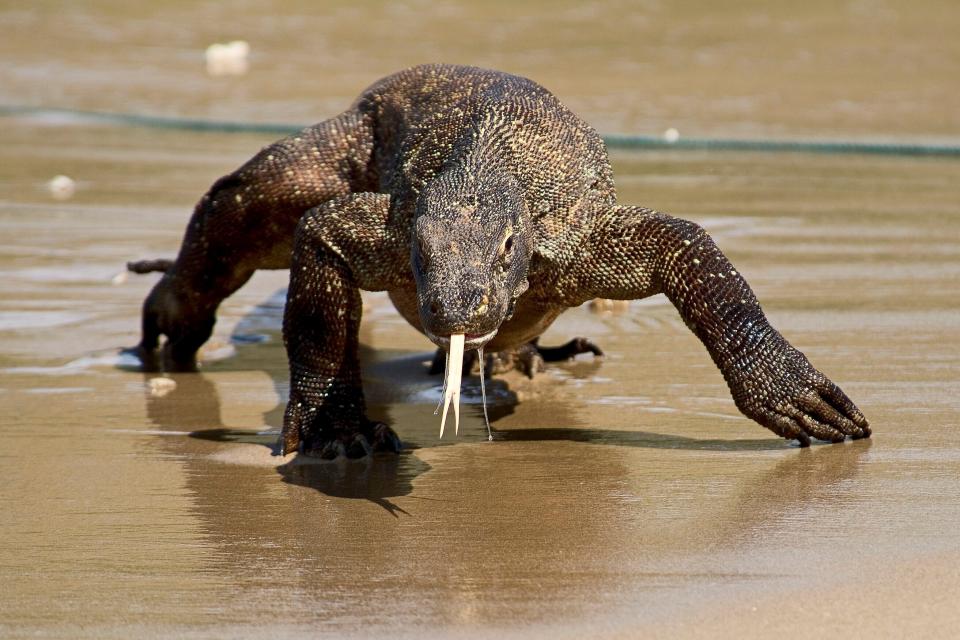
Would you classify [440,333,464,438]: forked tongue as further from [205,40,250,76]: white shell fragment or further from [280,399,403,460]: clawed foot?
[205,40,250,76]: white shell fragment

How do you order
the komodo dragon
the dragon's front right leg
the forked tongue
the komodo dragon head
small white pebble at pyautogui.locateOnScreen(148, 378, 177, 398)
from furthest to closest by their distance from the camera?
the dragon's front right leg < small white pebble at pyautogui.locateOnScreen(148, 378, 177, 398) < the komodo dragon < the komodo dragon head < the forked tongue

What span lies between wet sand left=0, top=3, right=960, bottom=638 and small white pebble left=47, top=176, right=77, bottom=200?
0.75m

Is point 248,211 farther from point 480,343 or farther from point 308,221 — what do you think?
point 480,343

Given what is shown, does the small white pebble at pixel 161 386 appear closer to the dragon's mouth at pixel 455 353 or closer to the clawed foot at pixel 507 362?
the clawed foot at pixel 507 362

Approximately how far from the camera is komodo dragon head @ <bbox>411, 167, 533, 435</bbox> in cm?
549

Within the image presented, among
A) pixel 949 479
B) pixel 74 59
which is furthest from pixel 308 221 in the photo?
pixel 74 59

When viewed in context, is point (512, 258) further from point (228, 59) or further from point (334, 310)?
point (228, 59)

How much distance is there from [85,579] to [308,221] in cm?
239

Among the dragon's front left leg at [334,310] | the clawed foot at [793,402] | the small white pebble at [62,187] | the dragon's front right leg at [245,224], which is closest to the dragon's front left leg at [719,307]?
the clawed foot at [793,402]

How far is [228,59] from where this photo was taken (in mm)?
26219

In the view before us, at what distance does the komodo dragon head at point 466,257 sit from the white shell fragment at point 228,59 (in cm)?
1903

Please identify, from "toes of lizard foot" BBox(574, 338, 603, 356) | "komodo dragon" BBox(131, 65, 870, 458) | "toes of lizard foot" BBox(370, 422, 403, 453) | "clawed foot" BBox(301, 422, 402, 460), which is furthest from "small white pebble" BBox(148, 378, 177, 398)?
"toes of lizard foot" BBox(574, 338, 603, 356)

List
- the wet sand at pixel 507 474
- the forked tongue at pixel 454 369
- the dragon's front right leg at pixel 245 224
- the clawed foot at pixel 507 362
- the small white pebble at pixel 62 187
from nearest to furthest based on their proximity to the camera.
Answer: the wet sand at pixel 507 474, the forked tongue at pixel 454 369, the clawed foot at pixel 507 362, the dragon's front right leg at pixel 245 224, the small white pebble at pixel 62 187

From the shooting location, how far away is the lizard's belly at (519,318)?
702 cm
